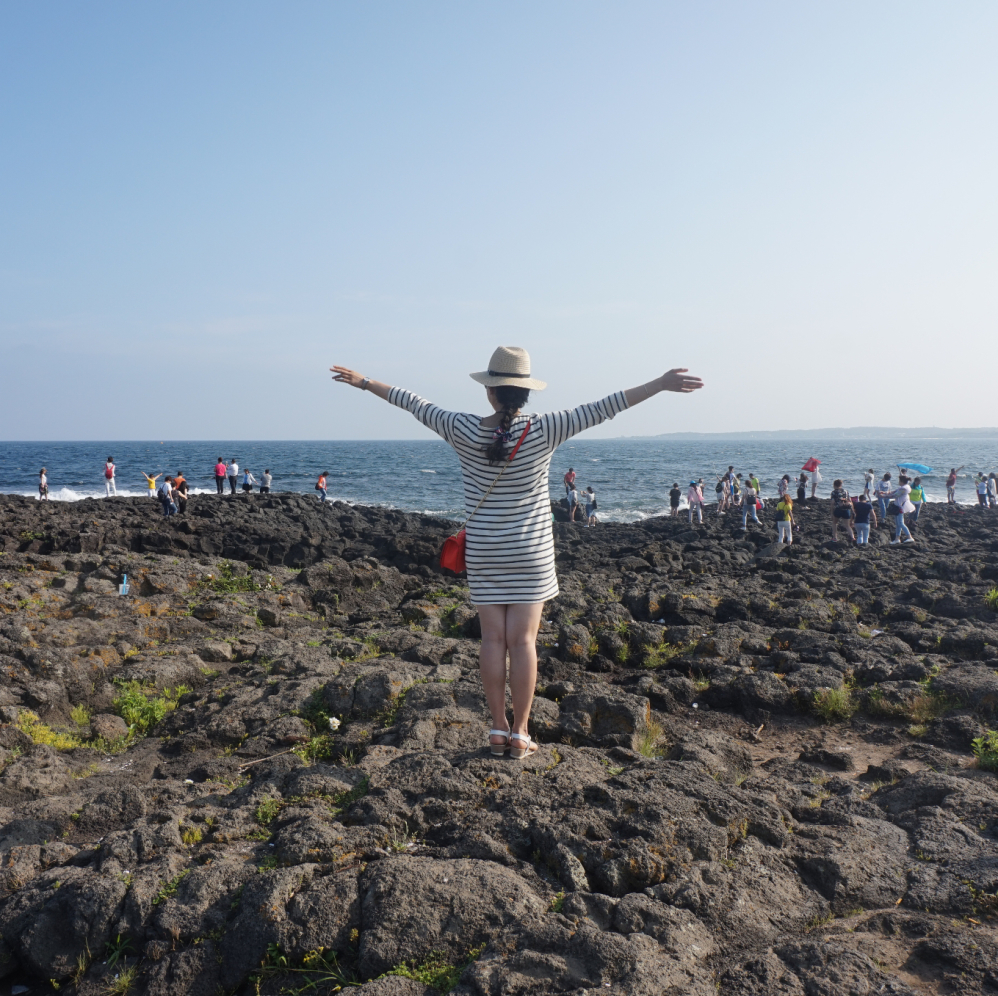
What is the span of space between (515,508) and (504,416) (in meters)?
0.51

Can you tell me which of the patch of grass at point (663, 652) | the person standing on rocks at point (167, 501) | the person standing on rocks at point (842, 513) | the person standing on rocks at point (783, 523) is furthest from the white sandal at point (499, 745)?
the person standing on rocks at point (167, 501)

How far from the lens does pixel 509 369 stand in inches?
160

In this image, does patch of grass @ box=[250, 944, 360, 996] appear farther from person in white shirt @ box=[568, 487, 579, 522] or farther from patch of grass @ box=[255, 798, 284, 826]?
person in white shirt @ box=[568, 487, 579, 522]

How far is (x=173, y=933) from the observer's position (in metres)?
3.01

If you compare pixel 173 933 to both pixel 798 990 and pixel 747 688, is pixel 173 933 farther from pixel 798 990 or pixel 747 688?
pixel 747 688

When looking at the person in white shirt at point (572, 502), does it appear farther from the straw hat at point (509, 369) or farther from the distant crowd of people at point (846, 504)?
the straw hat at point (509, 369)

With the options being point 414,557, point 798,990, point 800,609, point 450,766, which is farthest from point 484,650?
point 414,557

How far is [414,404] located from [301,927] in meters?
2.65

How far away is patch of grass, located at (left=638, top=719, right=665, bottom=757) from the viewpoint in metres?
5.33

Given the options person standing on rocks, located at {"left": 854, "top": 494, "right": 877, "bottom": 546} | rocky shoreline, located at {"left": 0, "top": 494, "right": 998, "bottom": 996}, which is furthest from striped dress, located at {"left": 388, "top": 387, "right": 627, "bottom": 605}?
person standing on rocks, located at {"left": 854, "top": 494, "right": 877, "bottom": 546}

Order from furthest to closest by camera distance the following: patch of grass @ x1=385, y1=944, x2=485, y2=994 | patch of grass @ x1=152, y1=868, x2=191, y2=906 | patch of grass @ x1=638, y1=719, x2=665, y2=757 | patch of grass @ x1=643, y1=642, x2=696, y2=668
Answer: patch of grass @ x1=643, y1=642, x2=696, y2=668, patch of grass @ x1=638, y1=719, x2=665, y2=757, patch of grass @ x1=152, y1=868, x2=191, y2=906, patch of grass @ x1=385, y1=944, x2=485, y2=994

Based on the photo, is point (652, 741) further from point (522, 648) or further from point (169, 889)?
point (169, 889)

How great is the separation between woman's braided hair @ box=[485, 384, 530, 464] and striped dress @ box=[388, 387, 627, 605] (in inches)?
1.8

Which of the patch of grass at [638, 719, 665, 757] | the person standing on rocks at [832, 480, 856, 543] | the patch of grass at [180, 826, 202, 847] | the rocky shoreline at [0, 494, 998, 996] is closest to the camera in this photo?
the rocky shoreline at [0, 494, 998, 996]
